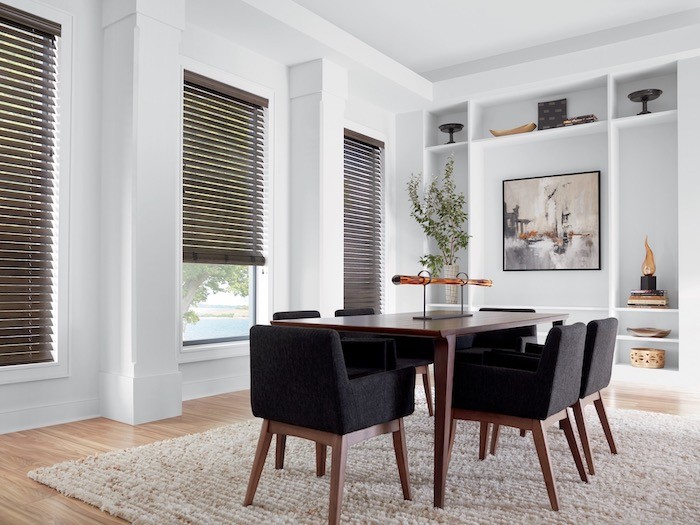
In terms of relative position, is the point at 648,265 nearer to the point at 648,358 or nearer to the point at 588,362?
the point at 648,358

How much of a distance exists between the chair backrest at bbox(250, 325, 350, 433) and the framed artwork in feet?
14.4

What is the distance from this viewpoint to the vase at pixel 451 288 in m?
6.21

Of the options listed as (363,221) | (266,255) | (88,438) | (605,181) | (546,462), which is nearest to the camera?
(546,462)

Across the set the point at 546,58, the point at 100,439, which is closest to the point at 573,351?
the point at 100,439

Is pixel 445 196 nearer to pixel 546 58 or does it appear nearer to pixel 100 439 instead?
pixel 546 58

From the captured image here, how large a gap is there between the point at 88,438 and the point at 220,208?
6.69ft

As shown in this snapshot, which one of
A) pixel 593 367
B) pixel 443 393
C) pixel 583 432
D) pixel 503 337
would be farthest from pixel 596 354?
pixel 503 337

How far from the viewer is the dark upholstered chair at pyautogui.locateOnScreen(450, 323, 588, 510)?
7.54 feet

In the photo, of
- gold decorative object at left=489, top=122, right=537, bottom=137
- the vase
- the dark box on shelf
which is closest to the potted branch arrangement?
the vase

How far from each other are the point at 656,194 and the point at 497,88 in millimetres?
1804

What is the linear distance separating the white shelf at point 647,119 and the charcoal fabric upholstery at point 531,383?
3.54 meters

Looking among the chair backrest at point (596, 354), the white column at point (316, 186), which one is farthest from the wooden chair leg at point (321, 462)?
the white column at point (316, 186)

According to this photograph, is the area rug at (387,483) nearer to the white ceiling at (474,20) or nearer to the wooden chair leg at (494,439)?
the wooden chair leg at (494,439)

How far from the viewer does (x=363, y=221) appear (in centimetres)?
641
